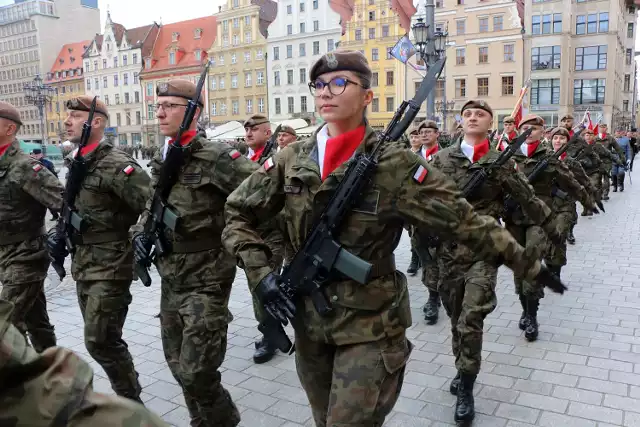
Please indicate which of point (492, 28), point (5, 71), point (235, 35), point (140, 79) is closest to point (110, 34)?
point (140, 79)

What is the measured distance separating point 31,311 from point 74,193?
1320 mm

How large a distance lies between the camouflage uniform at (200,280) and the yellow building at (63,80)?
85.2 m

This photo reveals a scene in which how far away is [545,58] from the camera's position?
159ft

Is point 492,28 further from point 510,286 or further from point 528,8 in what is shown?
point 510,286

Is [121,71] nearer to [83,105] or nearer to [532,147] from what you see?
[532,147]

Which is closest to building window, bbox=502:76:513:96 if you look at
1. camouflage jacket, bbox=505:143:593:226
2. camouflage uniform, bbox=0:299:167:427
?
camouflage jacket, bbox=505:143:593:226

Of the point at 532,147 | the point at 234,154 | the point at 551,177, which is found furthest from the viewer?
the point at 532,147

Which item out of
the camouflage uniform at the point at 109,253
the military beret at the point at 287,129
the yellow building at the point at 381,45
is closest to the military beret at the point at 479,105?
the camouflage uniform at the point at 109,253

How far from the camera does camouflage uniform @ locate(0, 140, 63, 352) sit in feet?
14.5

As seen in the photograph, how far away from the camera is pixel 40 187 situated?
450 cm

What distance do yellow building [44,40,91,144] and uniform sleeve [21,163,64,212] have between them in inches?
3304

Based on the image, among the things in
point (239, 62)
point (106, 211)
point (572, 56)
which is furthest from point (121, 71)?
point (106, 211)

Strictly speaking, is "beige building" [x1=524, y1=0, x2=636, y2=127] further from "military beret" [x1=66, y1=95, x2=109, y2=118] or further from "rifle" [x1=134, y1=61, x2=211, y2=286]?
"rifle" [x1=134, y1=61, x2=211, y2=286]

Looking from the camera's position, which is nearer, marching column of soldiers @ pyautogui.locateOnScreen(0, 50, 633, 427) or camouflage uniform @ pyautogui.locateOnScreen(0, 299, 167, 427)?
camouflage uniform @ pyautogui.locateOnScreen(0, 299, 167, 427)
